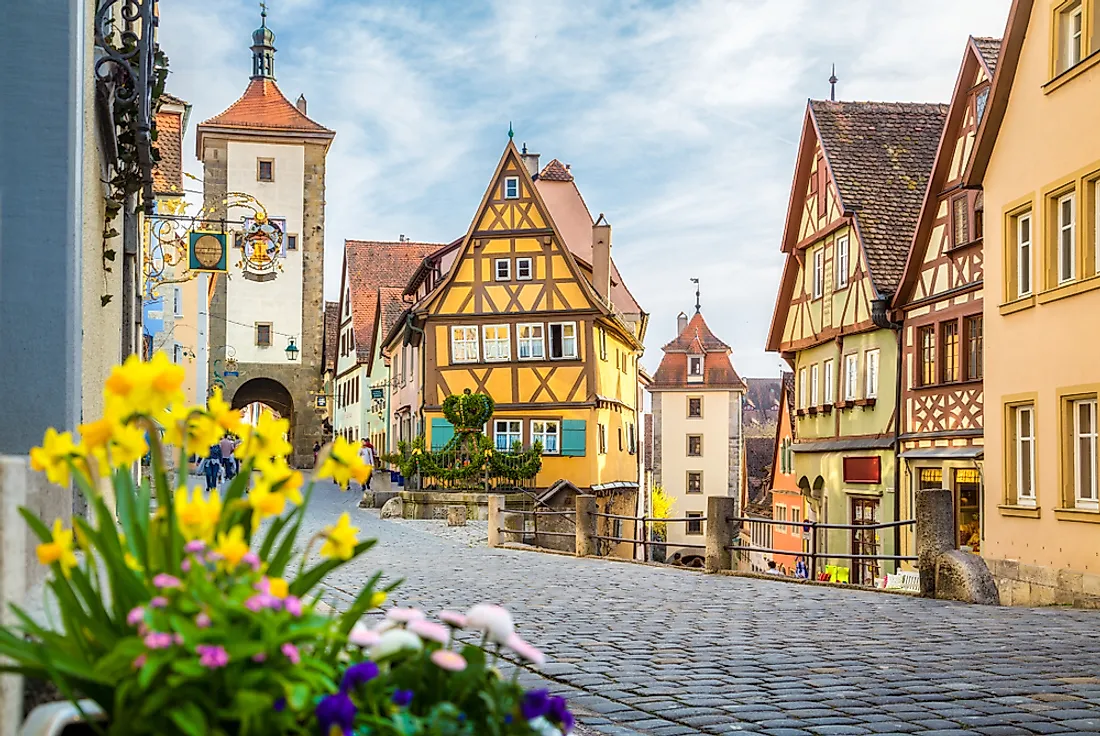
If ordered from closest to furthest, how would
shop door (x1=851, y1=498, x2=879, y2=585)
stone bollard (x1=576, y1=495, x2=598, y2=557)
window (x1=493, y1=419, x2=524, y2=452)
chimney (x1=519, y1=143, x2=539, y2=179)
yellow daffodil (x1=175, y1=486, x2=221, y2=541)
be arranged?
yellow daffodil (x1=175, y1=486, x2=221, y2=541), stone bollard (x1=576, y1=495, x2=598, y2=557), shop door (x1=851, y1=498, x2=879, y2=585), window (x1=493, y1=419, x2=524, y2=452), chimney (x1=519, y1=143, x2=539, y2=179)

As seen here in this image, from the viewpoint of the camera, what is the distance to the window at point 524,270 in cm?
3675

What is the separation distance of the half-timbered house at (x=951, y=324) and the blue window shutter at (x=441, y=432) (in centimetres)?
1487

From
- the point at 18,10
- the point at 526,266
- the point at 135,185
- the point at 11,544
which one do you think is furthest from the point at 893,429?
the point at 11,544

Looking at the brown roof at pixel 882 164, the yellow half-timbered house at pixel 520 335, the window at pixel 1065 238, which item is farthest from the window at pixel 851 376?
the window at pixel 1065 238

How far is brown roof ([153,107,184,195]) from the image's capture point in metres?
22.3

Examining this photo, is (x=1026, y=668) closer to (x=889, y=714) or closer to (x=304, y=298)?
(x=889, y=714)

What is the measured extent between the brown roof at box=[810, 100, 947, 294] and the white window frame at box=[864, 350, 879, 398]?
5.06 feet

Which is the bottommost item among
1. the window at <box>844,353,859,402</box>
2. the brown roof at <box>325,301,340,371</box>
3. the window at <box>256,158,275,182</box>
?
the window at <box>844,353,859,402</box>

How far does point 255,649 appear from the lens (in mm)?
2029

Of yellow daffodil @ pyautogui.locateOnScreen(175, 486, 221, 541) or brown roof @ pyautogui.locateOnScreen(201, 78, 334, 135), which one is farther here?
brown roof @ pyautogui.locateOnScreen(201, 78, 334, 135)

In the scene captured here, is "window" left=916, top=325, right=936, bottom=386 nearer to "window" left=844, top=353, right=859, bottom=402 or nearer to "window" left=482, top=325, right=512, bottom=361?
"window" left=844, top=353, right=859, bottom=402

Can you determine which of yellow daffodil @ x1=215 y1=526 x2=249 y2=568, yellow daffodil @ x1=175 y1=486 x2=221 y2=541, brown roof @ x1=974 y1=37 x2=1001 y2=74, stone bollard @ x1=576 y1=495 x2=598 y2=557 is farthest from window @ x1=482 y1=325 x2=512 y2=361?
yellow daffodil @ x1=215 y1=526 x2=249 y2=568

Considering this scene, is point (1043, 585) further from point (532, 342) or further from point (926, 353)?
point (532, 342)

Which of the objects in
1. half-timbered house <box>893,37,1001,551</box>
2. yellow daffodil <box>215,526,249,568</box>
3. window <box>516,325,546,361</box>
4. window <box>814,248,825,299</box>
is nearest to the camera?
yellow daffodil <box>215,526,249,568</box>
